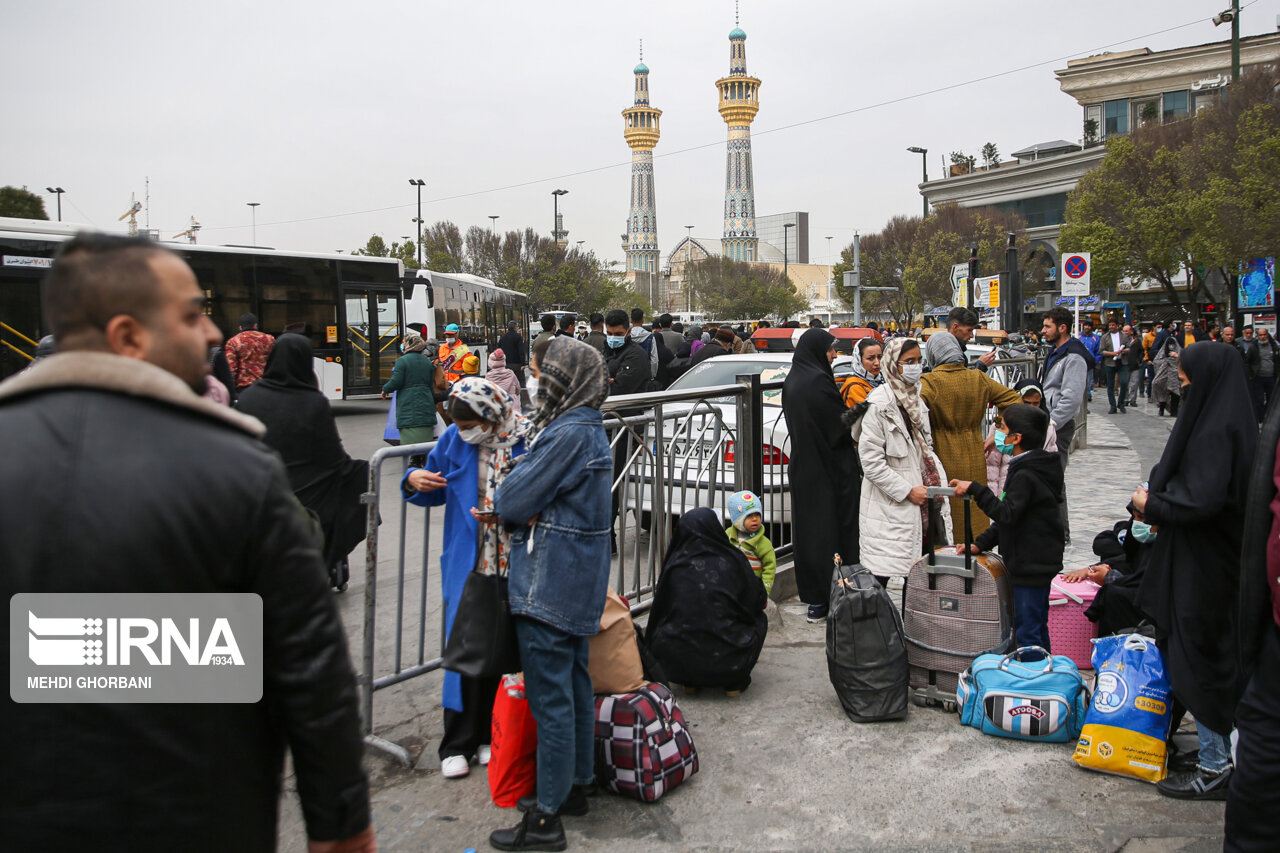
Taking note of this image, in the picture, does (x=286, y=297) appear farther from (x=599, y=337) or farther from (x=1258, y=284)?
(x=1258, y=284)

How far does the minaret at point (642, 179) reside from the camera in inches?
6280

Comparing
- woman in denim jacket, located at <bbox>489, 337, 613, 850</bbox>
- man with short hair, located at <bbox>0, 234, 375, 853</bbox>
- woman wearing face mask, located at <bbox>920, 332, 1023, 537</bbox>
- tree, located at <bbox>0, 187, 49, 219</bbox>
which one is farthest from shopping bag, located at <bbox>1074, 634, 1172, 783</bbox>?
tree, located at <bbox>0, 187, 49, 219</bbox>

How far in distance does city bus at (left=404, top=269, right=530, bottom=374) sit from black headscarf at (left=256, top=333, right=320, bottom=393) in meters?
15.1

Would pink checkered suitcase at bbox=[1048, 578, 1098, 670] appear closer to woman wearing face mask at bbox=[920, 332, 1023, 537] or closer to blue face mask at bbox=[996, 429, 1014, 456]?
woman wearing face mask at bbox=[920, 332, 1023, 537]

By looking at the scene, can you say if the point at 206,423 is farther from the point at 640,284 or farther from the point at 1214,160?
the point at 640,284

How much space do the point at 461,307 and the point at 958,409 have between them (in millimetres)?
22542

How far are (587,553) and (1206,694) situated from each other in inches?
93.0

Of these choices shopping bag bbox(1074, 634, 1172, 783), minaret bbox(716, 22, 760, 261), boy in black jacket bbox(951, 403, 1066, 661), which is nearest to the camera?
shopping bag bbox(1074, 634, 1172, 783)

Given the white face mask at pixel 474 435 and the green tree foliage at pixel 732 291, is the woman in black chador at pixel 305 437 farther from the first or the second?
the green tree foliage at pixel 732 291

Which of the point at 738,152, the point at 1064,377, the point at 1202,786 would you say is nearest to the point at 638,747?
the point at 1202,786

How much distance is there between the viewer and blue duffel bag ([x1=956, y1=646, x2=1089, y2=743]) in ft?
13.9

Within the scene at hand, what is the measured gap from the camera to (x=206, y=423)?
5.16 ft

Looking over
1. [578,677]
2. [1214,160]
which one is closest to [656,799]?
[578,677]

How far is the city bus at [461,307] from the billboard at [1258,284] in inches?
719
